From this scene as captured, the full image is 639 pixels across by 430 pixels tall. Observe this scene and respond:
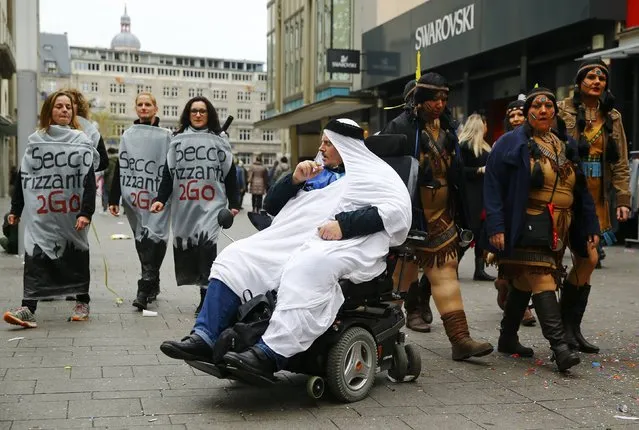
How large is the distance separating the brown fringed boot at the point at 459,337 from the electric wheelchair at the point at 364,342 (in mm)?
589

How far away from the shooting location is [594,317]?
25.5ft

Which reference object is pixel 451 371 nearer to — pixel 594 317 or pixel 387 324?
pixel 387 324

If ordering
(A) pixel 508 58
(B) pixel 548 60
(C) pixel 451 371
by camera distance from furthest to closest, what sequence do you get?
(A) pixel 508 58, (B) pixel 548 60, (C) pixel 451 371

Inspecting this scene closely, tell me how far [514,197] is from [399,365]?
4.60ft

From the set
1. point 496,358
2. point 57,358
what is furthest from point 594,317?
point 57,358

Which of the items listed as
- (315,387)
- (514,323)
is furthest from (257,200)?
(315,387)

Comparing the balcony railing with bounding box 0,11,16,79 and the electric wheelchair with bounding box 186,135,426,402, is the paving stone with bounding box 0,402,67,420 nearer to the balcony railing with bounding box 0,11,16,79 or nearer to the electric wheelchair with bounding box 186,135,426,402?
the electric wheelchair with bounding box 186,135,426,402

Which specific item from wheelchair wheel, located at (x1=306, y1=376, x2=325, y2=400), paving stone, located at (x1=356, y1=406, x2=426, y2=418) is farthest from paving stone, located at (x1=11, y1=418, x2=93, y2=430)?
paving stone, located at (x1=356, y1=406, x2=426, y2=418)

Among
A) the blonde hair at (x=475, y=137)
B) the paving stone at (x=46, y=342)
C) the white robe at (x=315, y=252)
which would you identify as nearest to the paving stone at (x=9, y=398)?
the white robe at (x=315, y=252)

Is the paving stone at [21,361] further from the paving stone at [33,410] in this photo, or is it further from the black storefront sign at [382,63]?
the black storefront sign at [382,63]

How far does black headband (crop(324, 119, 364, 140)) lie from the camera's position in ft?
16.7

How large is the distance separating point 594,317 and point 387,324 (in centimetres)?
330

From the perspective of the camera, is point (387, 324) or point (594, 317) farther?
point (594, 317)

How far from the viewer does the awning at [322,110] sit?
27.9 metres
